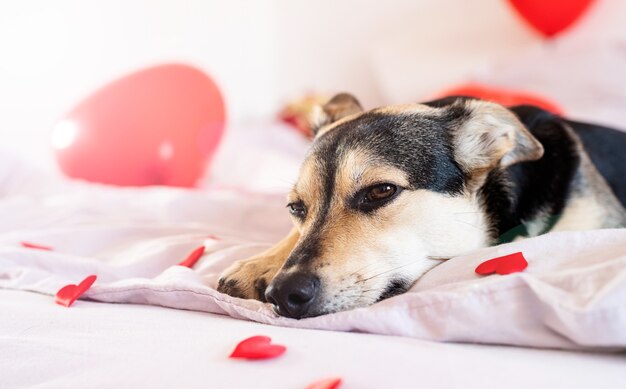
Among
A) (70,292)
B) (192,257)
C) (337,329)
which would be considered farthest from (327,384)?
(192,257)

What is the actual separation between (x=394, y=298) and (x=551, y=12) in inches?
113

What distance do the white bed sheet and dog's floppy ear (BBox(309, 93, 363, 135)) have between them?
96 cm

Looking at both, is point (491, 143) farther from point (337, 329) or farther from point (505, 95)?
point (505, 95)

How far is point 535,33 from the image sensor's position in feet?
13.1

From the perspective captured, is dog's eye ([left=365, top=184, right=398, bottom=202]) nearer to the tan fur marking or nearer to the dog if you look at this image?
the dog

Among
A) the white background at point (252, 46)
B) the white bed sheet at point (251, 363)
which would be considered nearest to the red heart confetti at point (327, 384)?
the white bed sheet at point (251, 363)

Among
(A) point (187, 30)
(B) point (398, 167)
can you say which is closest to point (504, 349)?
(B) point (398, 167)

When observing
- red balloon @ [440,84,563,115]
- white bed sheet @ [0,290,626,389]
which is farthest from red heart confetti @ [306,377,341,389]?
red balloon @ [440,84,563,115]

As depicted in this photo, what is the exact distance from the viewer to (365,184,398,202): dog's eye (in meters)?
1.56

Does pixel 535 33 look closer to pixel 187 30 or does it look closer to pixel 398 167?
pixel 187 30

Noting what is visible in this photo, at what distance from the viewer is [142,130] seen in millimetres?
2988

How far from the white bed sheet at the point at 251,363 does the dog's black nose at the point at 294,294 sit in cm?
6

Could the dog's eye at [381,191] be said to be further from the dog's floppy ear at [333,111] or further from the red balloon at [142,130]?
the red balloon at [142,130]

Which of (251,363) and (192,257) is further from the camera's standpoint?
(192,257)
